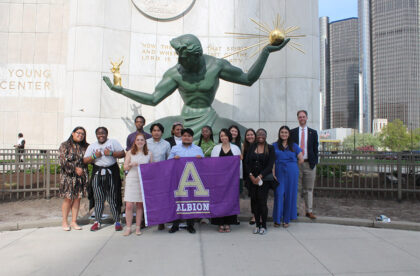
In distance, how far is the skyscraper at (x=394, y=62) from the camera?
3647 inches

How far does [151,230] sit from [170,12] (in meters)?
8.80

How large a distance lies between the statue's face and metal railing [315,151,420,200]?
12.0 ft

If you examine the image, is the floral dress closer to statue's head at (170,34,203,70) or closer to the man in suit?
statue's head at (170,34,203,70)

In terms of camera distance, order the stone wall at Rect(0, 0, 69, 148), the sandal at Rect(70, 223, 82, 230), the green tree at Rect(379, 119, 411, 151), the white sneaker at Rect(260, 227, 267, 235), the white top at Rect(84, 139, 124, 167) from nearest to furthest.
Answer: the white sneaker at Rect(260, 227, 267, 235), the white top at Rect(84, 139, 124, 167), the sandal at Rect(70, 223, 82, 230), the stone wall at Rect(0, 0, 69, 148), the green tree at Rect(379, 119, 411, 151)

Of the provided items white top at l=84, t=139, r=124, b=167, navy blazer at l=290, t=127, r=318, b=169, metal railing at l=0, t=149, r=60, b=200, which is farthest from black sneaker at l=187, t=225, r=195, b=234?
metal railing at l=0, t=149, r=60, b=200

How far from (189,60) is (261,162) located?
2.69 meters

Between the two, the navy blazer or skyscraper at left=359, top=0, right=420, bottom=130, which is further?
skyscraper at left=359, top=0, right=420, bottom=130

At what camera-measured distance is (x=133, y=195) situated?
4516 millimetres

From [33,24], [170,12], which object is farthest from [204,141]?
[33,24]

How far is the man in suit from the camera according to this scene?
5191 millimetres

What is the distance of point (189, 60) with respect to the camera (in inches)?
241

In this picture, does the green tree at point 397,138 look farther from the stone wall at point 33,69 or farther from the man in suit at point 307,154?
the man in suit at point 307,154

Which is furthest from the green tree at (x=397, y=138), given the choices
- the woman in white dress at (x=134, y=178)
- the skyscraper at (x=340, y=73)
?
the woman in white dress at (x=134, y=178)

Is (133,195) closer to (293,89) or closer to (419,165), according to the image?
(419,165)
